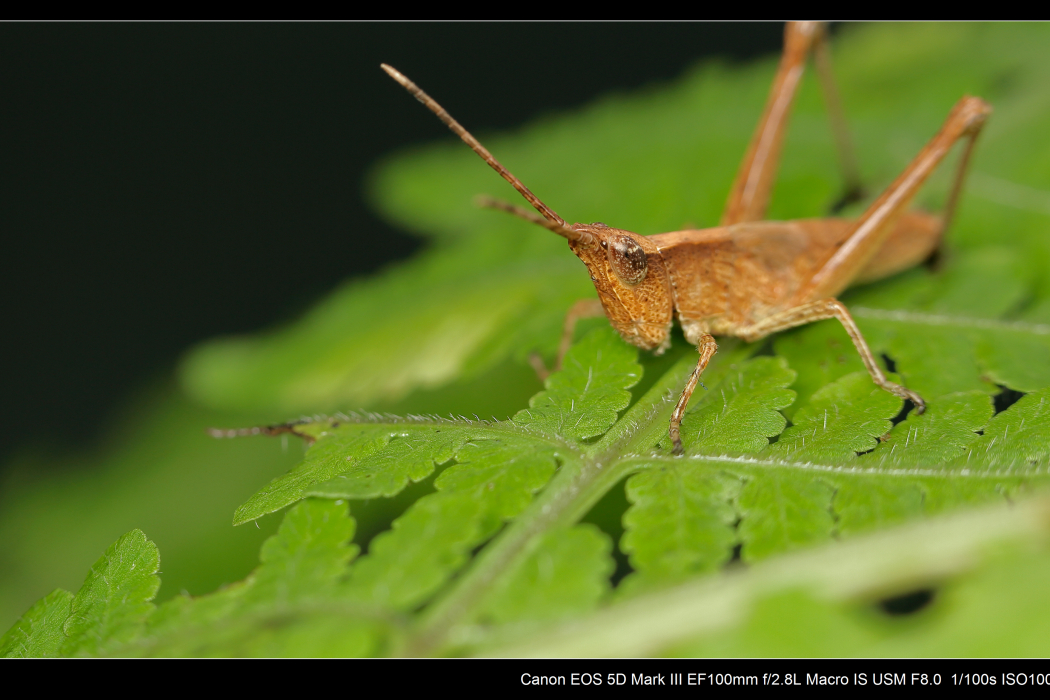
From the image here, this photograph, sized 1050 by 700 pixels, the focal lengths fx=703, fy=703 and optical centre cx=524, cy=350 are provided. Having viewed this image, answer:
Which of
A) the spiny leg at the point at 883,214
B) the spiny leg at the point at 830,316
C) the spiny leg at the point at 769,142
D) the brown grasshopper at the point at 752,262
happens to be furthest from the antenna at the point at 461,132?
the spiny leg at the point at 769,142

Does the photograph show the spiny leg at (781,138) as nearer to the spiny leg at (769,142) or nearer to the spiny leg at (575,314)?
the spiny leg at (769,142)

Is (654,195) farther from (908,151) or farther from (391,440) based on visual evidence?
(391,440)

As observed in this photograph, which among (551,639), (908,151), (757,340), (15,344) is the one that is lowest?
(551,639)

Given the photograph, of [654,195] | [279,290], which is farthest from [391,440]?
[279,290]

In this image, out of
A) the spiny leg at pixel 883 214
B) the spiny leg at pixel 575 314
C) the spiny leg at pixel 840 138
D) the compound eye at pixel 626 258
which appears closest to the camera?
the compound eye at pixel 626 258

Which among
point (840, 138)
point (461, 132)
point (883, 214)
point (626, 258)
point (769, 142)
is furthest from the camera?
point (840, 138)

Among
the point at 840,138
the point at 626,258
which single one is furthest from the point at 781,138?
the point at 626,258

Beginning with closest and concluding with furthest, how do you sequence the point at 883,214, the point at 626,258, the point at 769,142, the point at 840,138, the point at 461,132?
the point at 461,132, the point at 626,258, the point at 883,214, the point at 769,142, the point at 840,138

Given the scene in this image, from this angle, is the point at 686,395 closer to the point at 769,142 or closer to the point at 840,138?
the point at 769,142
